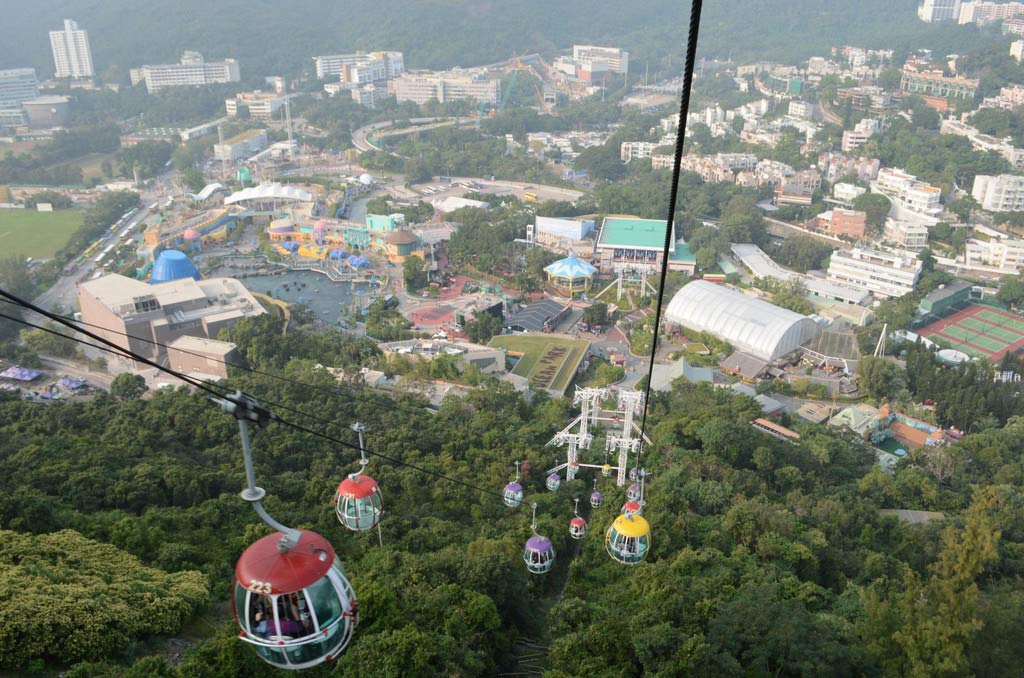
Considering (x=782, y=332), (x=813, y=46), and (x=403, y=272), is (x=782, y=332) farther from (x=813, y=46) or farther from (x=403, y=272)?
(x=813, y=46)

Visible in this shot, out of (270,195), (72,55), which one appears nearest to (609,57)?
(270,195)

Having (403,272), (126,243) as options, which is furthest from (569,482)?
(126,243)

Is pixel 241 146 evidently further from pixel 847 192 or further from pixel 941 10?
pixel 941 10

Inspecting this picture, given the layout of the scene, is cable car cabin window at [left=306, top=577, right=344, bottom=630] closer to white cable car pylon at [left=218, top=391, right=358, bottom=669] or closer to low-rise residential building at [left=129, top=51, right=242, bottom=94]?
white cable car pylon at [left=218, top=391, right=358, bottom=669]

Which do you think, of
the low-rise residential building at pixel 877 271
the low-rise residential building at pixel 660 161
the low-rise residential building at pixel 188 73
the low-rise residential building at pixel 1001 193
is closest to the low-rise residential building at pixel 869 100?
the low-rise residential building at pixel 660 161

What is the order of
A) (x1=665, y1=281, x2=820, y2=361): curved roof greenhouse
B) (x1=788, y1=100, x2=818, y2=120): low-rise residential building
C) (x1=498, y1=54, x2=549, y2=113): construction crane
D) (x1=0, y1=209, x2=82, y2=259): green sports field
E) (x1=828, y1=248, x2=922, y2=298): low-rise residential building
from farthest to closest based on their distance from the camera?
(x1=498, y1=54, x2=549, y2=113): construction crane < (x1=788, y1=100, x2=818, y2=120): low-rise residential building < (x1=0, y1=209, x2=82, y2=259): green sports field < (x1=828, y1=248, x2=922, y2=298): low-rise residential building < (x1=665, y1=281, x2=820, y2=361): curved roof greenhouse

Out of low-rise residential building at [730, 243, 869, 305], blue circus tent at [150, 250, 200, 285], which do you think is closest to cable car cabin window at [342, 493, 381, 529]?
blue circus tent at [150, 250, 200, 285]
